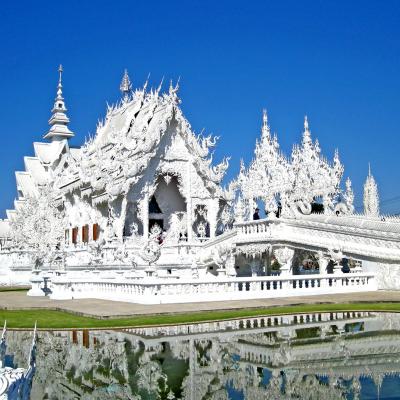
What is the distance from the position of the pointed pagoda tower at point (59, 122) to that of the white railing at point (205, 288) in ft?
132

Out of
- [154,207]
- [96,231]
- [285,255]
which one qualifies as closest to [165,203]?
[154,207]

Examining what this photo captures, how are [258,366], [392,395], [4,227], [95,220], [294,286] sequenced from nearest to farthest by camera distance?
[392,395]
[258,366]
[294,286]
[95,220]
[4,227]

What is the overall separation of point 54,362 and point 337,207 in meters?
24.9

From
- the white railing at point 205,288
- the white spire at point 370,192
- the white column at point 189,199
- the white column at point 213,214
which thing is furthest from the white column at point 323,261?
the white spire at point 370,192

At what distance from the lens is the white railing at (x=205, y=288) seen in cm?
1698

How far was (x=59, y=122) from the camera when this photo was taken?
6053cm

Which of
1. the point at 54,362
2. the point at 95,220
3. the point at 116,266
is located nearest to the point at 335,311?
the point at 54,362

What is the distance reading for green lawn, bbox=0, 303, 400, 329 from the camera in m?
12.2

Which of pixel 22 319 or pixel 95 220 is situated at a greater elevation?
pixel 95 220

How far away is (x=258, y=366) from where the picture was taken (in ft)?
26.0

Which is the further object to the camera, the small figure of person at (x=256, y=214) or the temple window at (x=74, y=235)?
the temple window at (x=74, y=235)

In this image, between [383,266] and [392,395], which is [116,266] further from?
[392,395]

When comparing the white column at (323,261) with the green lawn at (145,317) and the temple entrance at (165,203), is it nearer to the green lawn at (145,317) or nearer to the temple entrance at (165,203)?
the green lawn at (145,317)

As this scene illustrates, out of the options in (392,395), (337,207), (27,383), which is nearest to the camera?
(27,383)
